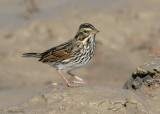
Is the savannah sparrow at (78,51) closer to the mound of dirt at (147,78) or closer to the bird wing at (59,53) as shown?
the bird wing at (59,53)

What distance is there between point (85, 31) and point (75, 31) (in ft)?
25.1

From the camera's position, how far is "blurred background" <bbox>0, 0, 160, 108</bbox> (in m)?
14.3

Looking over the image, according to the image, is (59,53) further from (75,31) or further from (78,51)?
(75,31)

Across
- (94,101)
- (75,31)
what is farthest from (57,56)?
(75,31)

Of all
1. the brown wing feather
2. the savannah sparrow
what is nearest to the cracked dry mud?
the savannah sparrow

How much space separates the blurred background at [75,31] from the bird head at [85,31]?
209 inches

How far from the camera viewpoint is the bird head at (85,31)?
800 cm

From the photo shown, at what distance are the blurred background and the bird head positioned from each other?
5307 millimetres

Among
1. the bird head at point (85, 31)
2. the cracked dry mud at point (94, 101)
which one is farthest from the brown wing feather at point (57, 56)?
the cracked dry mud at point (94, 101)

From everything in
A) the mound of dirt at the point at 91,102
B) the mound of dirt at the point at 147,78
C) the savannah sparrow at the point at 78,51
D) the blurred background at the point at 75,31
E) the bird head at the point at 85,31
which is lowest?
the mound of dirt at the point at 91,102

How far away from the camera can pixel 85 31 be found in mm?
8094

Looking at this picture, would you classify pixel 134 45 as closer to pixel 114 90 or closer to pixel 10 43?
Answer: pixel 10 43

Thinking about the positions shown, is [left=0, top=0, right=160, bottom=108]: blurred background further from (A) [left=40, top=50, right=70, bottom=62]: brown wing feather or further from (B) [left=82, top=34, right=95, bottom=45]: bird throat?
(B) [left=82, top=34, right=95, bottom=45]: bird throat

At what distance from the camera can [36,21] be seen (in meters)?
16.2
